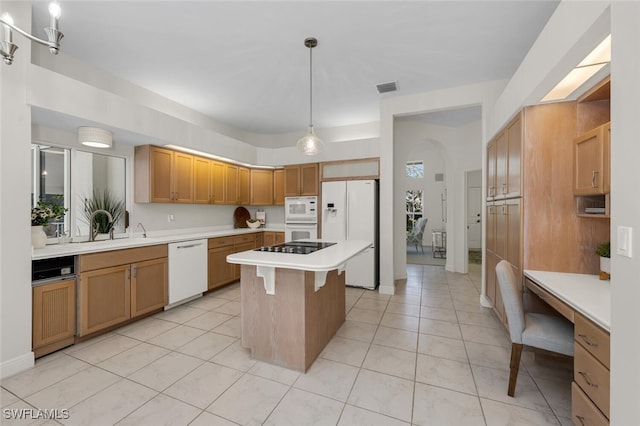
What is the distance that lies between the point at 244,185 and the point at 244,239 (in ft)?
3.62

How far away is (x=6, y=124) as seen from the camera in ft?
6.59

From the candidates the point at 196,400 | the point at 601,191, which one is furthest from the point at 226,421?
the point at 601,191

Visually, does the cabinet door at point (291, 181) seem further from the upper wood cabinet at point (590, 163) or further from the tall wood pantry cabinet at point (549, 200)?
the upper wood cabinet at point (590, 163)

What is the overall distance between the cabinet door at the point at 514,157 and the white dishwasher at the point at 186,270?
12.3ft

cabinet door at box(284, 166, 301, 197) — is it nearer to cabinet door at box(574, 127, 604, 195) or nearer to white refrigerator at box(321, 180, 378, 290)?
white refrigerator at box(321, 180, 378, 290)

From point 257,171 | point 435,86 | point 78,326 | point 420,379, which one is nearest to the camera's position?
point 420,379

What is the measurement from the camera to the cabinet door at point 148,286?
2.90 metres

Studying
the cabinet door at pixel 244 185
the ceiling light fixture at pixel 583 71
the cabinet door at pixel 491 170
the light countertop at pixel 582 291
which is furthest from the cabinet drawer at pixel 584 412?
the cabinet door at pixel 244 185

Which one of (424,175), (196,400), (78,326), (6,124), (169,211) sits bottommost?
(196,400)

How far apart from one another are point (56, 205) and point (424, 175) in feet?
28.2

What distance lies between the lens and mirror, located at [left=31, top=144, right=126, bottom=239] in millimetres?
2734

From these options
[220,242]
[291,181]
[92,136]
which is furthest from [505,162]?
[92,136]

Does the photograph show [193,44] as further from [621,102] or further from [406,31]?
[621,102]

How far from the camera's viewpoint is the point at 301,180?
4.80m
